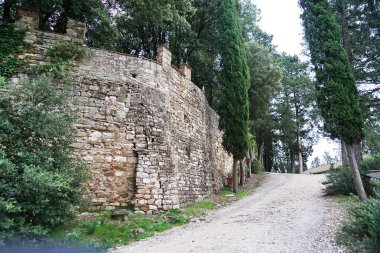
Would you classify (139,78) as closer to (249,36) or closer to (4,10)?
(4,10)

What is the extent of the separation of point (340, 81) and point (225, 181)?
854 centimetres

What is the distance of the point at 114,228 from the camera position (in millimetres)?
7371

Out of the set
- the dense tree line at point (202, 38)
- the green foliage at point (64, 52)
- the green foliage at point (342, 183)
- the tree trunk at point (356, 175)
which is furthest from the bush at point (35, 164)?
the green foliage at point (342, 183)

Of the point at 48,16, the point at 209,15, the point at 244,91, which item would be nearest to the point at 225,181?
the point at 244,91

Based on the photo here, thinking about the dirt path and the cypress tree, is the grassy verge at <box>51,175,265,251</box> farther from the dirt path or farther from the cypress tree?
the cypress tree

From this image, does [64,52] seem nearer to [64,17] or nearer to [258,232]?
[64,17]

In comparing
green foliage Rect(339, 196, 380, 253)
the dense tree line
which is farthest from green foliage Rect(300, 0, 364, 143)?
green foliage Rect(339, 196, 380, 253)

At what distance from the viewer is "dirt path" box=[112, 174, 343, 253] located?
5999mm

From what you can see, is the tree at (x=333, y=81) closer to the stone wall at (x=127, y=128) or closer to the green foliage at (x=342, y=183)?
the green foliage at (x=342, y=183)

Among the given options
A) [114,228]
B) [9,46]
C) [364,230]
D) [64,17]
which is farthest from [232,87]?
[364,230]

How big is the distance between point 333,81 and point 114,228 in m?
9.12

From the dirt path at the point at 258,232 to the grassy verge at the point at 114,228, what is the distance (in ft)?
1.20

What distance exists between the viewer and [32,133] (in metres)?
6.25

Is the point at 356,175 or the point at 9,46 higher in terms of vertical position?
the point at 9,46
